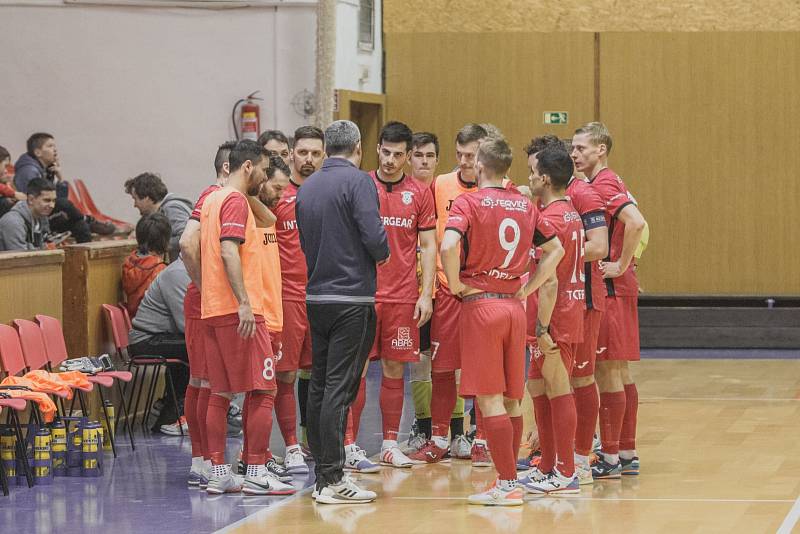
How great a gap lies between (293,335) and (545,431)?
1541 millimetres

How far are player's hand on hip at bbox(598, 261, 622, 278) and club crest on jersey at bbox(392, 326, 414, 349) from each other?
3.79ft

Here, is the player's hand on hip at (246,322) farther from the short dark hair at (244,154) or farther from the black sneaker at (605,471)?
the black sneaker at (605,471)

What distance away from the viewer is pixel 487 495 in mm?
6648

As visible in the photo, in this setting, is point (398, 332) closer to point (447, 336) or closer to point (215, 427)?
point (447, 336)

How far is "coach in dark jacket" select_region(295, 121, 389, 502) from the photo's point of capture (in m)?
6.64

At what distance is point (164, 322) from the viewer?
8891mm

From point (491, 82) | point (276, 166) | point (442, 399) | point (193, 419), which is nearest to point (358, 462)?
point (442, 399)

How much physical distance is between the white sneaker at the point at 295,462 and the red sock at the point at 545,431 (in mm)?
1365

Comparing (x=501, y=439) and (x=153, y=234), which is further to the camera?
(x=153, y=234)

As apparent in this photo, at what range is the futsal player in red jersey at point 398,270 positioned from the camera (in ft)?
25.1

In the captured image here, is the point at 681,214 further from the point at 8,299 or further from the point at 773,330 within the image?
the point at 8,299

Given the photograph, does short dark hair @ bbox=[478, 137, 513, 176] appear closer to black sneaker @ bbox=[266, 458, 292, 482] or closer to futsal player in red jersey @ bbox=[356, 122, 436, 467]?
futsal player in red jersey @ bbox=[356, 122, 436, 467]

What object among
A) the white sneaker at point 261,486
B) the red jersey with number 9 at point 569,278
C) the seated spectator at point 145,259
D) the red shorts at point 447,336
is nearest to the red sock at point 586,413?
the red jersey with number 9 at point 569,278

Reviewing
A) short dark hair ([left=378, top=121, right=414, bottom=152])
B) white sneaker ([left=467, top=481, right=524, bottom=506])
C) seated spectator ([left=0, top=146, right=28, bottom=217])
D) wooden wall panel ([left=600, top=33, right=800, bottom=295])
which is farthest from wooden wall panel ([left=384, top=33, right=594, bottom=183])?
white sneaker ([left=467, top=481, right=524, bottom=506])
